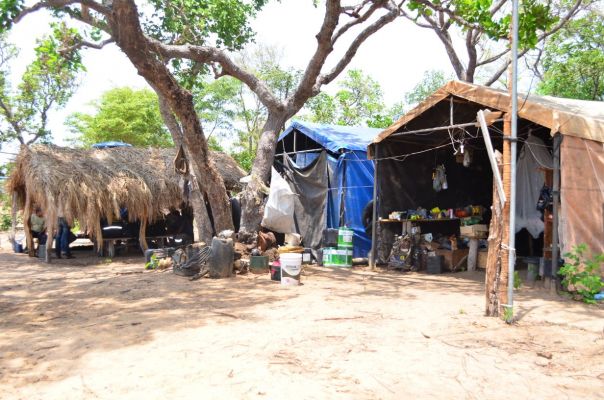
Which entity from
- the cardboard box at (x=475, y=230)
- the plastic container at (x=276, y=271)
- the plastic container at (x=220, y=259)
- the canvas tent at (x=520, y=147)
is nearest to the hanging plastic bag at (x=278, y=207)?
the plastic container at (x=220, y=259)

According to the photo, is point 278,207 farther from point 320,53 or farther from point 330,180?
point 320,53

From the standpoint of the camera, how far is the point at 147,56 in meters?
8.38

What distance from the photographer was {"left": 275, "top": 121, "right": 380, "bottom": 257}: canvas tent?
35.4ft

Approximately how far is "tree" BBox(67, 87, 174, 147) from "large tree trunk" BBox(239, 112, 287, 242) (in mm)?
14547

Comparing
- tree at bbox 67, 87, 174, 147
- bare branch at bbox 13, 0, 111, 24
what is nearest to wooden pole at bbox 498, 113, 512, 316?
bare branch at bbox 13, 0, 111, 24

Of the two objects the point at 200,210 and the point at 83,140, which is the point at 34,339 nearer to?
the point at 200,210

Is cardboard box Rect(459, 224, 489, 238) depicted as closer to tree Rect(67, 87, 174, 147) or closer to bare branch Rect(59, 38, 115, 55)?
bare branch Rect(59, 38, 115, 55)

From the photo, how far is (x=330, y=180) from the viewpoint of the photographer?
440 inches

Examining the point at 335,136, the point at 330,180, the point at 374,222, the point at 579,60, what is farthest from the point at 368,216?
the point at 579,60

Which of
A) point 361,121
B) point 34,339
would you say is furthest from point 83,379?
point 361,121

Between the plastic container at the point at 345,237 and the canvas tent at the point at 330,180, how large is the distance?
23.6 inches

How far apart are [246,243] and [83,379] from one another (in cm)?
634

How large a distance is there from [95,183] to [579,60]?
52.5 feet

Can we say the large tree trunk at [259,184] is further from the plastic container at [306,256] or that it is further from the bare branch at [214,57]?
the plastic container at [306,256]
